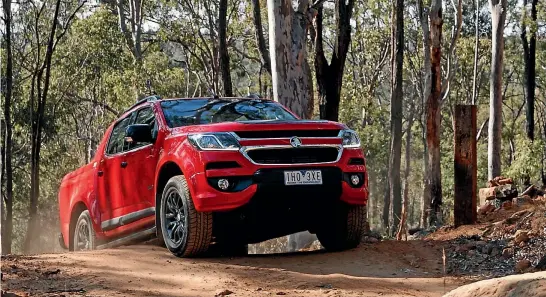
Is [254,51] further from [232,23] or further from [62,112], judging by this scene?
[62,112]

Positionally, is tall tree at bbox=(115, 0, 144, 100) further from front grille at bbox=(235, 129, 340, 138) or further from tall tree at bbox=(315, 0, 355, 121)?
front grille at bbox=(235, 129, 340, 138)

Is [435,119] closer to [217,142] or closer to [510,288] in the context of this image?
[217,142]

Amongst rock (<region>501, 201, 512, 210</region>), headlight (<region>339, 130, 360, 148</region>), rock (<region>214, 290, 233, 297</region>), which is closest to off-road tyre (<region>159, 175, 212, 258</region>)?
rock (<region>214, 290, 233, 297</region>)

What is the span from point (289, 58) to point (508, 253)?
6481 millimetres

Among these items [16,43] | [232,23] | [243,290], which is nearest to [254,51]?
[232,23]

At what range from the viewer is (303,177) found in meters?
7.73

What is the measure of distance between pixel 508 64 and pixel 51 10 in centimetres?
2491

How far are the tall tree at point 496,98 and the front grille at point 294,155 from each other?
755 inches

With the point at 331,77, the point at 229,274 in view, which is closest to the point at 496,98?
the point at 331,77

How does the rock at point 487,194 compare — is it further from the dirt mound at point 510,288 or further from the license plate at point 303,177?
the dirt mound at point 510,288

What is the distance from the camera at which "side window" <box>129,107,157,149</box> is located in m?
8.77

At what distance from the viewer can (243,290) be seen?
6.62 m

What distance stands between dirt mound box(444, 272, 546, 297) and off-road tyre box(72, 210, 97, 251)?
620 centimetres

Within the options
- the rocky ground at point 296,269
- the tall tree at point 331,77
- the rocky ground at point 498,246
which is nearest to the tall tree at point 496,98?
the tall tree at point 331,77
